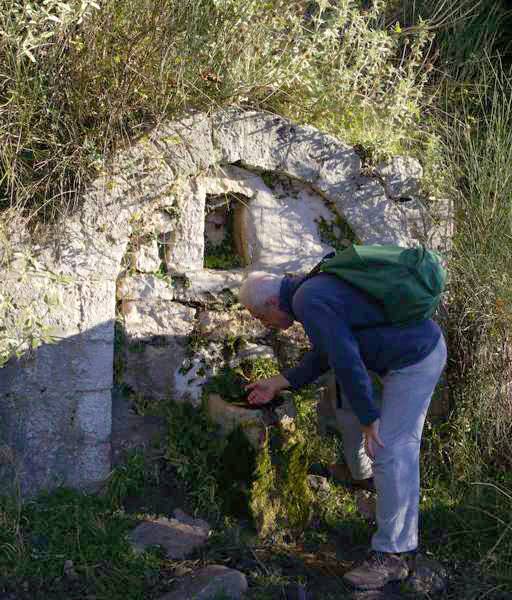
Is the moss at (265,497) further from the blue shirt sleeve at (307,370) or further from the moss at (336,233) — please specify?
the moss at (336,233)

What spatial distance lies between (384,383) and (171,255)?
1.37 meters

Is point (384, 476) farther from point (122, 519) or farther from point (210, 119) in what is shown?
Result: point (210, 119)

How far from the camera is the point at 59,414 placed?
3537mm

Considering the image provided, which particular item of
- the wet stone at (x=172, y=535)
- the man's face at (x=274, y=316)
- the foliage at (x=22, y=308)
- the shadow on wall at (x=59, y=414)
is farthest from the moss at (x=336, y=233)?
the wet stone at (x=172, y=535)

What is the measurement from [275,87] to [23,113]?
1378 millimetres

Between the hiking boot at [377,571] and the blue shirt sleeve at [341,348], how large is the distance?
643mm

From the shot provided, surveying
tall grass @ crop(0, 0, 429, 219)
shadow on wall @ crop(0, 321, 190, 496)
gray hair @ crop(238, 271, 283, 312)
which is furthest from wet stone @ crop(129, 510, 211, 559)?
tall grass @ crop(0, 0, 429, 219)

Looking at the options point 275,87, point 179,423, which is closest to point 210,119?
point 275,87

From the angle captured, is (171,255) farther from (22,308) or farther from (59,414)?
(59,414)

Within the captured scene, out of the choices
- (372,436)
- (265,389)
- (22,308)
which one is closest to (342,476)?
(265,389)

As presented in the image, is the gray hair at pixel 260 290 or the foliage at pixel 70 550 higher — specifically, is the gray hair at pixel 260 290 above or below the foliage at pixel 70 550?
above

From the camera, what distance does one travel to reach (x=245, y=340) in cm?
401

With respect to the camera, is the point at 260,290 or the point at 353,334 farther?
the point at 260,290

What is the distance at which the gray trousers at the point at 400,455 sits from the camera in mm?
3084
